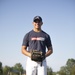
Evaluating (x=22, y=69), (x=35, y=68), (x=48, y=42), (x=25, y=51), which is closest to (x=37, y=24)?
(x=48, y=42)

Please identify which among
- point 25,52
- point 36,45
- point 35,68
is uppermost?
point 36,45

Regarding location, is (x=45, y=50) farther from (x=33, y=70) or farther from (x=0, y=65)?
(x=0, y=65)

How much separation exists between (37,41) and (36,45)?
130mm

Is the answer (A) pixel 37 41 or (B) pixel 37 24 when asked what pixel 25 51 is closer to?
(A) pixel 37 41

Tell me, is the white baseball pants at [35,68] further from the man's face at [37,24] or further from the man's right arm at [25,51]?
the man's face at [37,24]

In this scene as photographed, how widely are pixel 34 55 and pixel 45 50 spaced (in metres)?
0.52

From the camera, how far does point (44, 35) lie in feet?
24.9

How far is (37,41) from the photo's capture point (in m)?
7.46

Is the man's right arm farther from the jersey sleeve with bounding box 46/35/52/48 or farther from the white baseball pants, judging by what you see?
the jersey sleeve with bounding box 46/35/52/48

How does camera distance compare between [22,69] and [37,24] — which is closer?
[37,24]

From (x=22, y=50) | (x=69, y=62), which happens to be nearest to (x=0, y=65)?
(x=69, y=62)

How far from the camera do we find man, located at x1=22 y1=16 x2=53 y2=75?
714 cm

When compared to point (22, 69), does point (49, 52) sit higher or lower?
lower

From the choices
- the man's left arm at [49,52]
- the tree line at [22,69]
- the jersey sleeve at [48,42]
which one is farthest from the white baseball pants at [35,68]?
the tree line at [22,69]
